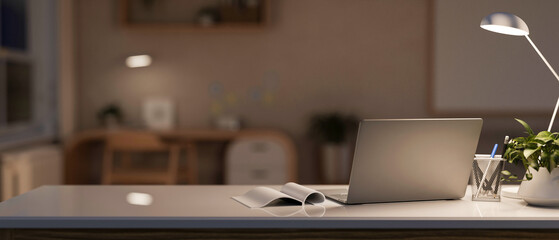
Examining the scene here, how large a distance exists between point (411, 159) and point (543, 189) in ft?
1.17

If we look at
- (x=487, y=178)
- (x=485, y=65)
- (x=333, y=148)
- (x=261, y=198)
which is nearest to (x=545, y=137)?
(x=487, y=178)

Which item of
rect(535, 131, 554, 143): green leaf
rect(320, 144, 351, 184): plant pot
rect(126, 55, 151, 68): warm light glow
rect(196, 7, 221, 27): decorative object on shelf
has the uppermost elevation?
rect(196, 7, 221, 27): decorative object on shelf

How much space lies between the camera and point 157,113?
213 inches

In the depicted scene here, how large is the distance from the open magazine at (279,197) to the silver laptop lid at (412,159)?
0.12m

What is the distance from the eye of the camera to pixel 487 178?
6.15ft

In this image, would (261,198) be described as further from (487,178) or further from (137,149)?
(137,149)

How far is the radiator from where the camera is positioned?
160 inches

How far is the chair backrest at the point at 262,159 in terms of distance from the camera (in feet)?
16.0

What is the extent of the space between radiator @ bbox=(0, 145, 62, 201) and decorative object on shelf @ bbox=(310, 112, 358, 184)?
205 cm

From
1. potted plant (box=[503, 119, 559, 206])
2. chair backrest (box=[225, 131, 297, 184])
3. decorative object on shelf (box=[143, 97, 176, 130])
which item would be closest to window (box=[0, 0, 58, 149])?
decorative object on shelf (box=[143, 97, 176, 130])

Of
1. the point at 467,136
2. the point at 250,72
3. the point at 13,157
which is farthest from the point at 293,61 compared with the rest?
the point at 467,136

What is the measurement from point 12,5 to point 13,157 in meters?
1.17

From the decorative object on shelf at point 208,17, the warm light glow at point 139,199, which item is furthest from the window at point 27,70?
the warm light glow at point 139,199

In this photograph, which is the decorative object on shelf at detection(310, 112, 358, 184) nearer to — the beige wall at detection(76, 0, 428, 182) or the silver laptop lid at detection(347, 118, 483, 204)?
the beige wall at detection(76, 0, 428, 182)
